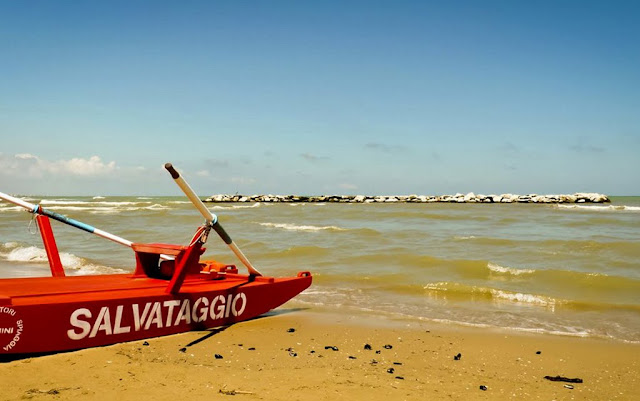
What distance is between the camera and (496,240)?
54.1 ft

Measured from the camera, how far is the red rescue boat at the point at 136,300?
4734 millimetres

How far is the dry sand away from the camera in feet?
13.3

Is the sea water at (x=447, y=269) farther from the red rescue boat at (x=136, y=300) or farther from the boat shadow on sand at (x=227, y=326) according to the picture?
the red rescue boat at (x=136, y=300)

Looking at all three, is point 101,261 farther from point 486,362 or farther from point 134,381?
point 486,362

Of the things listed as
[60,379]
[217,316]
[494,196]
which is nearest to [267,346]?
[217,316]

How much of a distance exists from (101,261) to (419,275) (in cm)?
785

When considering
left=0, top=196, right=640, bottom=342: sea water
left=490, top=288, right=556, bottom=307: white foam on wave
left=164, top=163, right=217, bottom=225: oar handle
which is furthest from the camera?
left=490, top=288, right=556, bottom=307: white foam on wave

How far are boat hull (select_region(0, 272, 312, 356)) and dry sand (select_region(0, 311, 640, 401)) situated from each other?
0.15 meters

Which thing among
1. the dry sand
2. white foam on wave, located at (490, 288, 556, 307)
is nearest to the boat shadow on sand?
the dry sand

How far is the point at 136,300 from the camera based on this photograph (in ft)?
17.7

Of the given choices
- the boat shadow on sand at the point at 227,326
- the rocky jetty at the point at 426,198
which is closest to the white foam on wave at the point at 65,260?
the boat shadow on sand at the point at 227,326

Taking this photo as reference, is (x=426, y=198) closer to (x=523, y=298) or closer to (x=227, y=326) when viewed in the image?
(x=523, y=298)

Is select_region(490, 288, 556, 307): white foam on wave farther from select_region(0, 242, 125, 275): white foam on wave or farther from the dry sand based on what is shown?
select_region(0, 242, 125, 275): white foam on wave

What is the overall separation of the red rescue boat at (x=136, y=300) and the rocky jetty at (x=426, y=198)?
58.3m
